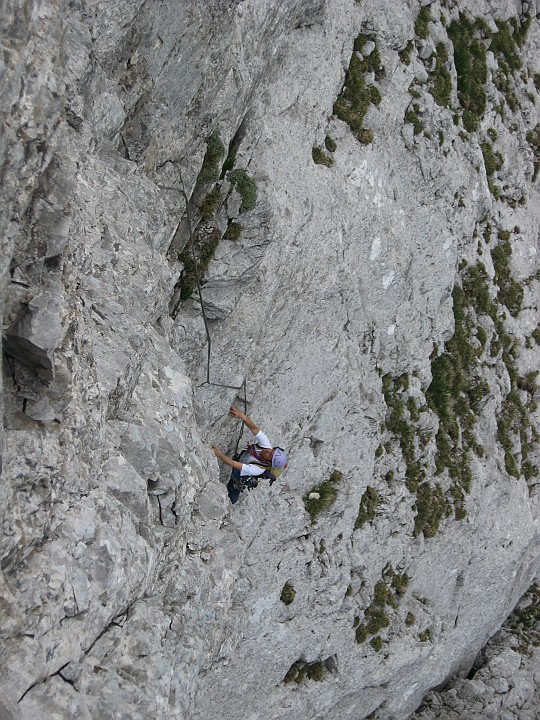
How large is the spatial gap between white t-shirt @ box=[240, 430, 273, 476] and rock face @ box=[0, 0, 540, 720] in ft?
3.33

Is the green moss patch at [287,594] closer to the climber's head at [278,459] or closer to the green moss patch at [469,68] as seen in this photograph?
the climber's head at [278,459]

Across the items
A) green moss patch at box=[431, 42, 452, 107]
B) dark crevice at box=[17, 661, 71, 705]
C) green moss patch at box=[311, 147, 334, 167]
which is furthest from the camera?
green moss patch at box=[431, 42, 452, 107]

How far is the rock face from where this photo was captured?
7.75 m

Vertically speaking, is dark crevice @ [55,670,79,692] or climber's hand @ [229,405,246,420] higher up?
dark crevice @ [55,670,79,692]

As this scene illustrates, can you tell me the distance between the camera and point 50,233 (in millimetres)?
7547

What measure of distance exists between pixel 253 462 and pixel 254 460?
6 centimetres

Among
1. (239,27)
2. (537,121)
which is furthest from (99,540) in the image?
(537,121)

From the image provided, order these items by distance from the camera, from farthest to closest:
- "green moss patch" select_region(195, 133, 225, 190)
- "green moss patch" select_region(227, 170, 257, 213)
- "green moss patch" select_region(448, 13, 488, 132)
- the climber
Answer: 1. "green moss patch" select_region(448, 13, 488, 132)
2. "green moss patch" select_region(227, 170, 257, 213)
3. the climber
4. "green moss patch" select_region(195, 133, 225, 190)

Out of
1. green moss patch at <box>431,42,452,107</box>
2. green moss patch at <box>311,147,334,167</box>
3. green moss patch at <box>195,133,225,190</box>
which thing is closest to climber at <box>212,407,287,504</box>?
green moss patch at <box>195,133,225,190</box>

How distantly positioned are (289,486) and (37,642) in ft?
37.8

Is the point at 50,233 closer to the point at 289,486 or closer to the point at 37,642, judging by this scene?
the point at 37,642

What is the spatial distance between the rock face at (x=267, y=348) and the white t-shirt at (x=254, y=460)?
1016mm

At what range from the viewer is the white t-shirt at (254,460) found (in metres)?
15.5

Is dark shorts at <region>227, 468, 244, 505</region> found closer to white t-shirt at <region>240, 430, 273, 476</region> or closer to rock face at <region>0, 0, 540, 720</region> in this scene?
white t-shirt at <region>240, 430, 273, 476</region>
